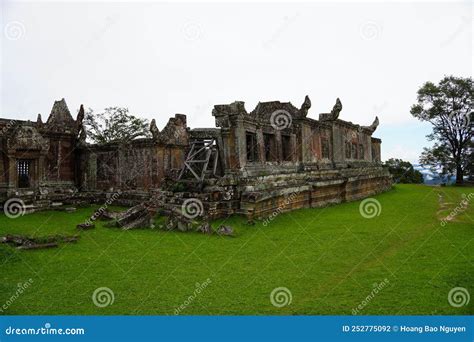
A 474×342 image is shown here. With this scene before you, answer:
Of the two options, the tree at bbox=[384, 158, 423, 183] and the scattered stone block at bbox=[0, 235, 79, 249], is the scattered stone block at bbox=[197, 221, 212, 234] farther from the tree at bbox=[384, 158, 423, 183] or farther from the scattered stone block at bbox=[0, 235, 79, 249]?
the tree at bbox=[384, 158, 423, 183]

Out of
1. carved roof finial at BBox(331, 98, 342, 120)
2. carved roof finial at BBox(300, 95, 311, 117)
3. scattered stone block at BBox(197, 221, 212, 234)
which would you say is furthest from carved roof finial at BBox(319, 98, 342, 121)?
scattered stone block at BBox(197, 221, 212, 234)

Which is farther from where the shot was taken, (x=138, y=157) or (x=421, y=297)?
(x=138, y=157)

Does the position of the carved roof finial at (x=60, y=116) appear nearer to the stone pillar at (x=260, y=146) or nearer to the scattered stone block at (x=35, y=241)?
the stone pillar at (x=260, y=146)

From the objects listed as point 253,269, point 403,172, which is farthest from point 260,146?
point 403,172

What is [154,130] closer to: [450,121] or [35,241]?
[35,241]

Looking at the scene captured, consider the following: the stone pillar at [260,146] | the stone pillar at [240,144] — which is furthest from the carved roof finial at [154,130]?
the stone pillar at [240,144]

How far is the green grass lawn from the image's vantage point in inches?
251

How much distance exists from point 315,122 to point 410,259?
1260 cm

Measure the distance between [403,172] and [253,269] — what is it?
33987 millimetres

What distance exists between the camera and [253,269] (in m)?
8.45

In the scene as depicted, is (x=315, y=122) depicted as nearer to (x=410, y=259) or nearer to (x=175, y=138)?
(x=175, y=138)

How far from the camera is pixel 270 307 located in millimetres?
6262

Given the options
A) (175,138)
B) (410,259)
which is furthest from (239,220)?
(175,138)

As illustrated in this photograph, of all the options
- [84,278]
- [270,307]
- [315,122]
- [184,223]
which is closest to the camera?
[270,307]
